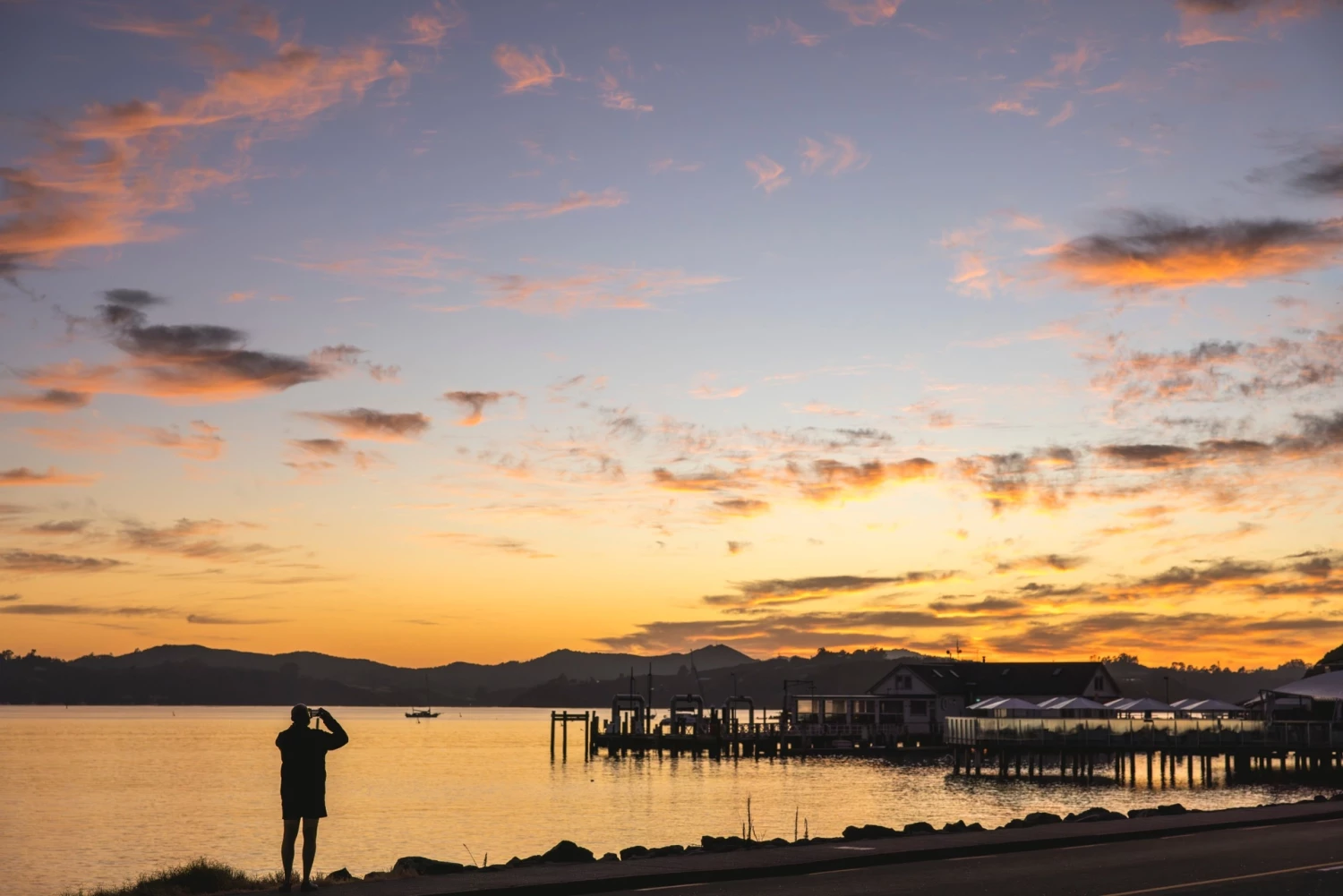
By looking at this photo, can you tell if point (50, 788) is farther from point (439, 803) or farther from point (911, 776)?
point (911, 776)

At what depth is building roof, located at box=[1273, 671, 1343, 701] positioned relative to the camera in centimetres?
8656

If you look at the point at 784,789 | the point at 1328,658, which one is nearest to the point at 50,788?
the point at 784,789

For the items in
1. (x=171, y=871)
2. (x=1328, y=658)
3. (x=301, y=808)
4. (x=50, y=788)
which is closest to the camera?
(x=301, y=808)

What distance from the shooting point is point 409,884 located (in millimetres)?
17781

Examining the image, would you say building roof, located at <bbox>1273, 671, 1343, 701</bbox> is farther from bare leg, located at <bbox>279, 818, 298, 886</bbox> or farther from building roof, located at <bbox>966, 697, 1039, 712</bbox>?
bare leg, located at <bbox>279, 818, 298, 886</bbox>

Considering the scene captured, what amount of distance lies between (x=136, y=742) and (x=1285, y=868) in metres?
191

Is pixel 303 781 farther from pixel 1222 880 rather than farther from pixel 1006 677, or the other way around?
pixel 1006 677

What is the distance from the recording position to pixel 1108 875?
63.9ft

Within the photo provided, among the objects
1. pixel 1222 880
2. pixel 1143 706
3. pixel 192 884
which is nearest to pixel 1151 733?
pixel 1143 706

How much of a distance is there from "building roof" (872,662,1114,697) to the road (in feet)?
329

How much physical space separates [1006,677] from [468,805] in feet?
207

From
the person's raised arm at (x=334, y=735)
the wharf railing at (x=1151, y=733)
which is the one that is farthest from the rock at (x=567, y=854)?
the wharf railing at (x=1151, y=733)

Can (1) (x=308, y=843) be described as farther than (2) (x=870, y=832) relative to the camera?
No

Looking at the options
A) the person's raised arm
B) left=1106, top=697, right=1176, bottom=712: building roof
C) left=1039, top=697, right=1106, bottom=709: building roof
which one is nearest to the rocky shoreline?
the person's raised arm
